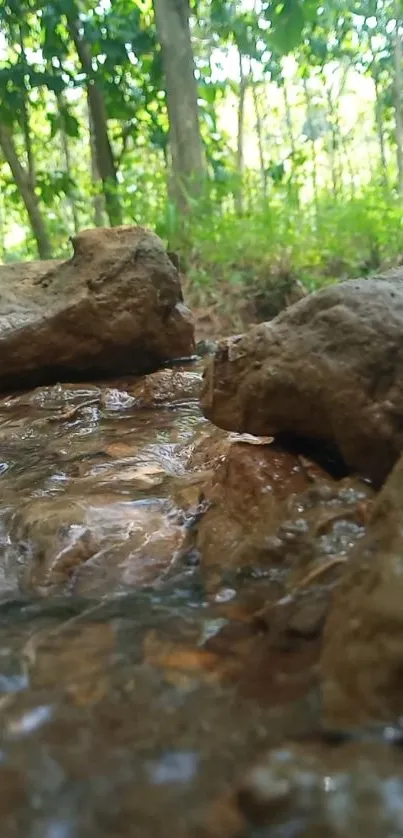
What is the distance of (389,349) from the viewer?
1957 mm

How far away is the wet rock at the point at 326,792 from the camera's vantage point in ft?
2.96

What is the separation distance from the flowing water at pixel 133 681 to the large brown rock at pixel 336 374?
42 cm

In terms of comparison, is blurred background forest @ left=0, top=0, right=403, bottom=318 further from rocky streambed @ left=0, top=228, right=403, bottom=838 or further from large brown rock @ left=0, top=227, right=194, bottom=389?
rocky streambed @ left=0, top=228, right=403, bottom=838

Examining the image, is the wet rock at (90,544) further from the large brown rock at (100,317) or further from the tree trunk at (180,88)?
the tree trunk at (180,88)

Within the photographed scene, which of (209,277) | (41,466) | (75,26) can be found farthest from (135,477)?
(75,26)

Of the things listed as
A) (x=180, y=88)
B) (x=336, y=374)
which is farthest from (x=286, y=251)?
(x=336, y=374)

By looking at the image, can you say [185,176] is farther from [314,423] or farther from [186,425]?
[314,423]

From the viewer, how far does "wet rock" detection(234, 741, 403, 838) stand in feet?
2.96

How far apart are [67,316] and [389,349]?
2.88 metres

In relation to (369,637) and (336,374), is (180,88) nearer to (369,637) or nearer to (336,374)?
(336,374)

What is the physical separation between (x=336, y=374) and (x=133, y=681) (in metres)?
1.06

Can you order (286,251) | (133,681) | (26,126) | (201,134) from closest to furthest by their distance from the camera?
(133,681) < (286,251) < (201,134) < (26,126)

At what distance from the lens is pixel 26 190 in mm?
8789

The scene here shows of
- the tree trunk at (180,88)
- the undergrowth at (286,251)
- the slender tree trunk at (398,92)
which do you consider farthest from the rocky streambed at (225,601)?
the slender tree trunk at (398,92)
